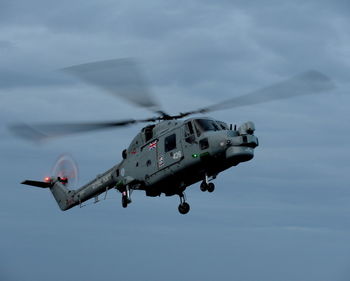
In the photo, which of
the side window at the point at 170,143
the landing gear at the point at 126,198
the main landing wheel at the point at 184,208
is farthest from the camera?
the landing gear at the point at 126,198

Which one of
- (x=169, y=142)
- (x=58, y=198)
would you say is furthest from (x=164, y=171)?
(x=58, y=198)

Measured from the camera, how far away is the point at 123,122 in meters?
33.3

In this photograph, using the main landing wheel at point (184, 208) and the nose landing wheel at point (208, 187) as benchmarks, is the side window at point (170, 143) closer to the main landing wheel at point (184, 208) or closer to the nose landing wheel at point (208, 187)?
the nose landing wheel at point (208, 187)

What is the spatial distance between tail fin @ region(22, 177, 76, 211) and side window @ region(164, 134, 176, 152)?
430 inches

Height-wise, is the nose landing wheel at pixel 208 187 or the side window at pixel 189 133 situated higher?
the side window at pixel 189 133

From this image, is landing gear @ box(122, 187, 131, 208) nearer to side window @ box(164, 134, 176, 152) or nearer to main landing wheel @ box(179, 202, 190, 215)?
main landing wheel @ box(179, 202, 190, 215)

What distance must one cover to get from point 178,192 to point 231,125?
195 inches

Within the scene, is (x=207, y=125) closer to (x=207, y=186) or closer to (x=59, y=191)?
(x=207, y=186)

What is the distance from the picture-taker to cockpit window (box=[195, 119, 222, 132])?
1222 inches

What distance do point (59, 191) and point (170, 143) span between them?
1361 cm

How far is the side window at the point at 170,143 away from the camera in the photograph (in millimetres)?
→ 32031

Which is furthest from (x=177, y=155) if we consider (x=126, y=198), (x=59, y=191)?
(x=59, y=191)

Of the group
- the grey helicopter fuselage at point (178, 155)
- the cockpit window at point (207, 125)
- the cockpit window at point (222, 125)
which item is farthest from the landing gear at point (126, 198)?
the cockpit window at point (222, 125)

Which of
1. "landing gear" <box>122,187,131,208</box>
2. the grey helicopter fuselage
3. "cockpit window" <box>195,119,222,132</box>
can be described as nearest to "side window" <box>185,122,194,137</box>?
the grey helicopter fuselage
